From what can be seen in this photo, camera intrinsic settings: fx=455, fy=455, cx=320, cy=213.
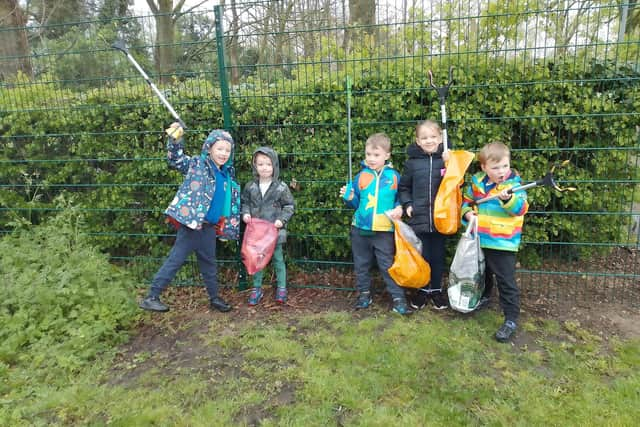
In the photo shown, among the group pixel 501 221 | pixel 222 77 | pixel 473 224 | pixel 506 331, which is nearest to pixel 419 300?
pixel 506 331

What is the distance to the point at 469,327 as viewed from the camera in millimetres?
3725

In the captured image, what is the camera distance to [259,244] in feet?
13.6

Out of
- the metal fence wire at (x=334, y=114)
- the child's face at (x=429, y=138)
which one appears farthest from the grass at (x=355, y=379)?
the child's face at (x=429, y=138)

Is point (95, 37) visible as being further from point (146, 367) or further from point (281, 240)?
point (146, 367)

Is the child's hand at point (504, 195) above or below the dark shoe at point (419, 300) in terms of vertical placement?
above

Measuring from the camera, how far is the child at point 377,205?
385cm

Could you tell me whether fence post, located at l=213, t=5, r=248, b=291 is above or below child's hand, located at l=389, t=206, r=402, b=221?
above

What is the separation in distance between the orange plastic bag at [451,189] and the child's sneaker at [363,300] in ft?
3.19

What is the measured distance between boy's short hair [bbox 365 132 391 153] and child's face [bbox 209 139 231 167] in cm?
121

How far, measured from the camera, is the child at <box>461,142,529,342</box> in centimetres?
345

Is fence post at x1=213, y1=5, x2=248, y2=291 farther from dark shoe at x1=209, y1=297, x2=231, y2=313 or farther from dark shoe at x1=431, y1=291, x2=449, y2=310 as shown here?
dark shoe at x1=431, y1=291, x2=449, y2=310

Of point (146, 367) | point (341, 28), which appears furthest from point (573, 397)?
point (341, 28)

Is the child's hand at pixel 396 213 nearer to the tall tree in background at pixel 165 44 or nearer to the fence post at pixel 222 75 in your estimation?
the fence post at pixel 222 75

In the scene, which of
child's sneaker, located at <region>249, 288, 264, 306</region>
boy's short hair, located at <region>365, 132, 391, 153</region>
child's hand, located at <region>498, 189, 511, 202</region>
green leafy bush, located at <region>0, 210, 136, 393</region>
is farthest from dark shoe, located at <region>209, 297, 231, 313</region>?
child's hand, located at <region>498, 189, 511, 202</region>
